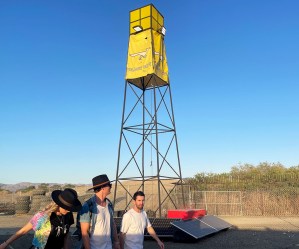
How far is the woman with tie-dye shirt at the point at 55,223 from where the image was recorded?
4.33 metres

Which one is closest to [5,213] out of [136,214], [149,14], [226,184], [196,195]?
[196,195]

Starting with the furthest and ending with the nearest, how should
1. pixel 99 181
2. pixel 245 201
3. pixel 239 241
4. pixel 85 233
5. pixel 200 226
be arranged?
1. pixel 245 201
2. pixel 200 226
3. pixel 239 241
4. pixel 99 181
5. pixel 85 233

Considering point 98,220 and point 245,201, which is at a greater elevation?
point 98,220

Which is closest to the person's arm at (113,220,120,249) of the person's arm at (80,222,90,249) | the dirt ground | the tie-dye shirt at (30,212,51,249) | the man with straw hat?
the man with straw hat

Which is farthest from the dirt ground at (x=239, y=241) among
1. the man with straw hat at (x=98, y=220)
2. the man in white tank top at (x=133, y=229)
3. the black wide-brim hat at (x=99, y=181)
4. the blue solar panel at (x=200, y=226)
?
the black wide-brim hat at (x=99, y=181)

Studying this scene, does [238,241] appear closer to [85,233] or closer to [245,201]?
[85,233]

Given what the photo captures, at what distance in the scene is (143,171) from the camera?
17.1 meters

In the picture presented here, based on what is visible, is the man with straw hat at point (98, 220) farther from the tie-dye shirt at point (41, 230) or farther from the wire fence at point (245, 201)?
the wire fence at point (245, 201)

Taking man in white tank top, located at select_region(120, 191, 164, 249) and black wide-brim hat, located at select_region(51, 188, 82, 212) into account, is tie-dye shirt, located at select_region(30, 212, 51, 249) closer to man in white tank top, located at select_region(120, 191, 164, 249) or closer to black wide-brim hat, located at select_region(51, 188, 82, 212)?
black wide-brim hat, located at select_region(51, 188, 82, 212)

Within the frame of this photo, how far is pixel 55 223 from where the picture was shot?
4395mm

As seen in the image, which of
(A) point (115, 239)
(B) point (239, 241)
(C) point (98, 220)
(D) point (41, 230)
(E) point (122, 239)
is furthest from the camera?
(B) point (239, 241)

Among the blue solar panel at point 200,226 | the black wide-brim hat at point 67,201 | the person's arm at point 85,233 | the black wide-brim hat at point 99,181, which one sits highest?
the black wide-brim hat at point 99,181

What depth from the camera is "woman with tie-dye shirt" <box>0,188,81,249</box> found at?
4.33 metres

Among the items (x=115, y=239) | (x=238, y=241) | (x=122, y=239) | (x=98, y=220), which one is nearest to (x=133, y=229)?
(x=122, y=239)
